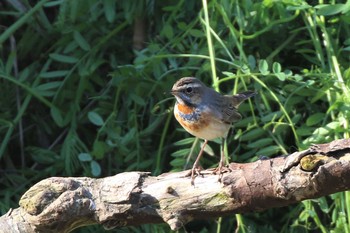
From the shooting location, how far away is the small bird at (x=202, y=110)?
15.7 feet

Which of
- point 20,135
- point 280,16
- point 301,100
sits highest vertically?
point 280,16

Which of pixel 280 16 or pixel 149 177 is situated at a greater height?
pixel 280 16

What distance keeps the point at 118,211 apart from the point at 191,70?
1867 millimetres

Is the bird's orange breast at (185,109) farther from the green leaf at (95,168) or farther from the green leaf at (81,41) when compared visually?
the green leaf at (81,41)

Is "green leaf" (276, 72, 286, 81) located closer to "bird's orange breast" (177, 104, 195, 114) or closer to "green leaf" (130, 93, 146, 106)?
"bird's orange breast" (177, 104, 195, 114)

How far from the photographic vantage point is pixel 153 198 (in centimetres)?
390

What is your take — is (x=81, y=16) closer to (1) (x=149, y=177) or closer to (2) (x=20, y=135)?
(2) (x=20, y=135)

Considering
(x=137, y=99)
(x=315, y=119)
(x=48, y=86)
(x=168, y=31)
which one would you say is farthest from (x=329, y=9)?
(x=48, y=86)

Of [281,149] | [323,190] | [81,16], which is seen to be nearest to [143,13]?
[81,16]

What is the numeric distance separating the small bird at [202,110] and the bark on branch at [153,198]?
78cm

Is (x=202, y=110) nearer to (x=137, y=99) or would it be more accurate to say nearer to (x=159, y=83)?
(x=159, y=83)

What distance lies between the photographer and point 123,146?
5457 millimetres

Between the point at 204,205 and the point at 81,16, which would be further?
the point at 81,16

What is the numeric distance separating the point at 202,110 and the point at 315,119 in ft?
2.22
